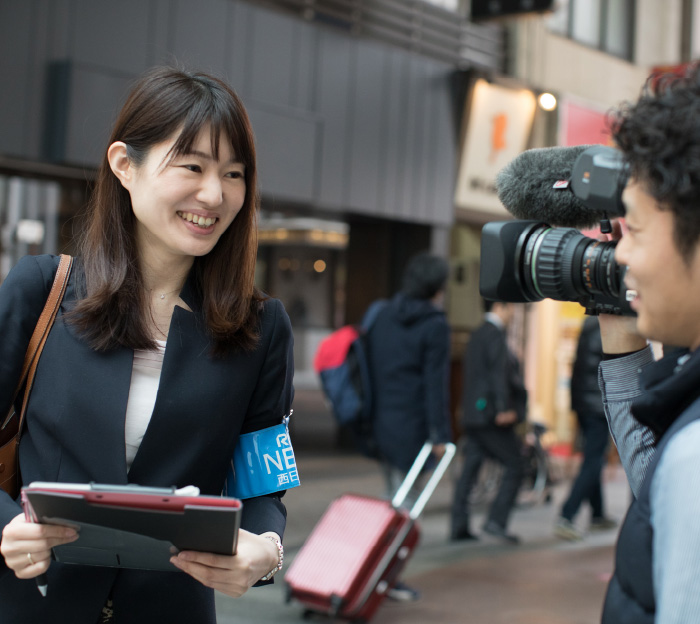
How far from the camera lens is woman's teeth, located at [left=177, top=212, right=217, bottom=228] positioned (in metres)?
1.93

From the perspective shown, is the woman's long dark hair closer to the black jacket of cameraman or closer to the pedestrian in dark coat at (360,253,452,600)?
the pedestrian in dark coat at (360,253,452,600)

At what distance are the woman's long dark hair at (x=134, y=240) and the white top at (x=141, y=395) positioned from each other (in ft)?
0.10

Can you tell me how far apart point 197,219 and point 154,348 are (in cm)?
28

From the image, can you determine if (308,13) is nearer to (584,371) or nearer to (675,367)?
(584,371)

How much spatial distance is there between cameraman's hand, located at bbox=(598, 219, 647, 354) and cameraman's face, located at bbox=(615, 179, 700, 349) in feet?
1.60

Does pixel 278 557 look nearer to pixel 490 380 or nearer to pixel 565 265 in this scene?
pixel 565 265

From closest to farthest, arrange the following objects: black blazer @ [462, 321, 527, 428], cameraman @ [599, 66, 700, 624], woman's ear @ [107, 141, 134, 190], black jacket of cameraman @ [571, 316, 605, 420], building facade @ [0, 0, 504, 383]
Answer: cameraman @ [599, 66, 700, 624], woman's ear @ [107, 141, 134, 190], building facade @ [0, 0, 504, 383], black blazer @ [462, 321, 527, 428], black jacket of cameraman @ [571, 316, 605, 420]

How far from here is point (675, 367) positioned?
4.55 ft

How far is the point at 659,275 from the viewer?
1.24 m

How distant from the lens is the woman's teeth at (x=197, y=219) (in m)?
1.93

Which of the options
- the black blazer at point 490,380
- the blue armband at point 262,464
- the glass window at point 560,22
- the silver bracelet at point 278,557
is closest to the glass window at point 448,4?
the glass window at point 560,22

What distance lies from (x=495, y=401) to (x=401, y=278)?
12.0ft

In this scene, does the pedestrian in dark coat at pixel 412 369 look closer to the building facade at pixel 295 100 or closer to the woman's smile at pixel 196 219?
the building facade at pixel 295 100

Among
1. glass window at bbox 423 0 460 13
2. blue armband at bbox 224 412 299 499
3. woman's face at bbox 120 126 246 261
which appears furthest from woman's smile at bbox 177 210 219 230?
glass window at bbox 423 0 460 13
